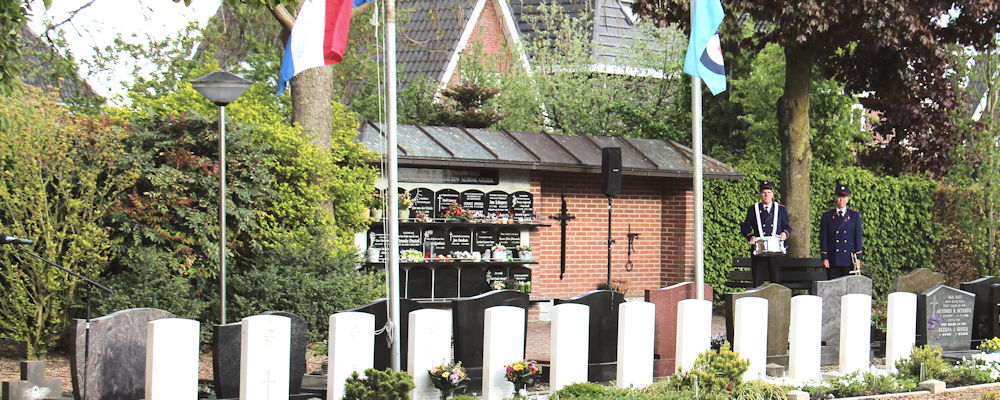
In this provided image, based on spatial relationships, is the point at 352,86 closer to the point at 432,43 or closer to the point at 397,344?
the point at 432,43

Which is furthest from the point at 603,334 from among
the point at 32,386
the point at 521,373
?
the point at 32,386

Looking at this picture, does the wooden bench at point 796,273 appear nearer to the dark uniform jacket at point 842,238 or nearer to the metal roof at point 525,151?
the dark uniform jacket at point 842,238

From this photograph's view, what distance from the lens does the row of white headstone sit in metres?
6.42

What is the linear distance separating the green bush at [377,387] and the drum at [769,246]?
6.83 m

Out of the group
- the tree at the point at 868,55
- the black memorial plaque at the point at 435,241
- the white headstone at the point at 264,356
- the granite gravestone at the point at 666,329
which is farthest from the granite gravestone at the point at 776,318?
the black memorial plaque at the point at 435,241

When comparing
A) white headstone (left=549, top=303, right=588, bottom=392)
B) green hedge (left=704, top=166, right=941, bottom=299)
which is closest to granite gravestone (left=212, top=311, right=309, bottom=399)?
white headstone (left=549, top=303, right=588, bottom=392)

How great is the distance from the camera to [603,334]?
887 cm

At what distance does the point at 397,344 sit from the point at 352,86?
61.9 feet

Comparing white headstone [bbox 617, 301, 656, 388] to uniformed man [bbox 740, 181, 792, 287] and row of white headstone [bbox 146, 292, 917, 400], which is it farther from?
uniformed man [bbox 740, 181, 792, 287]

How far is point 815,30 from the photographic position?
1394 centimetres

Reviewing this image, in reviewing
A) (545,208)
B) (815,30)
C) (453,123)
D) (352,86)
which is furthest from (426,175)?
(352,86)

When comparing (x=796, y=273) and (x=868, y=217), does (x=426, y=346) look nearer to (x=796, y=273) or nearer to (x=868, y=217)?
(x=796, y=273)

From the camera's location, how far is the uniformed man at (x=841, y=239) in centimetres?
1296

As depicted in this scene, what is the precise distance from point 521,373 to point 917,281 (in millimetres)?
5390
